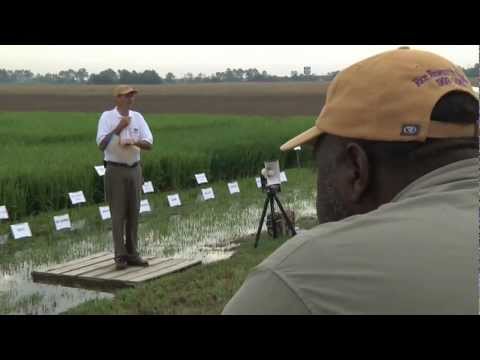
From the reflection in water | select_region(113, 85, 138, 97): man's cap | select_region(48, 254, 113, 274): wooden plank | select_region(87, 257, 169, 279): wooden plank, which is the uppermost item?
select_region(113, 85, 138, 97): man's cap

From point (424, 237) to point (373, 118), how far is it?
352 mm

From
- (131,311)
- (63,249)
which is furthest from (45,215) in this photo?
(131,311)

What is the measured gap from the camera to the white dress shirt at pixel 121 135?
5.72 meters

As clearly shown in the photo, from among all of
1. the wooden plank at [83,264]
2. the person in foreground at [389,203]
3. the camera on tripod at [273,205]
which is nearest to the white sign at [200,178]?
the camera on tripod at [273,205]

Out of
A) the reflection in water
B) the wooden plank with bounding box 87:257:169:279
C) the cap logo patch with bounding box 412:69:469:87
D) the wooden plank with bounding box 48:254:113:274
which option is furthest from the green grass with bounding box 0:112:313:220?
the cap logo patch with bounding box 412:69:469:87

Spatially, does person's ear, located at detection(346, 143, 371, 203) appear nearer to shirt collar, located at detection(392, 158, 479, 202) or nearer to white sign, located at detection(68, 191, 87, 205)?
shirt collar, located at detection(392, 158, 479, 202)

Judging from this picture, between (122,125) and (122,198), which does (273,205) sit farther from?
(122,125)

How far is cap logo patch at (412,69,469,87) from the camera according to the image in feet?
4.49

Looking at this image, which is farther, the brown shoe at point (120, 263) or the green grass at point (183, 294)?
the brown shoe at point (120, 263)

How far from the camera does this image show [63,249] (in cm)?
744

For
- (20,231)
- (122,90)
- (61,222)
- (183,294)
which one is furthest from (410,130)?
(61,222)

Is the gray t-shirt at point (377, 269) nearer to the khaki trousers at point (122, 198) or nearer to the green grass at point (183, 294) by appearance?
the green grass at point (183, 294)

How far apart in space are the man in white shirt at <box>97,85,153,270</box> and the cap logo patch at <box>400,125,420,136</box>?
4542 millimetres
